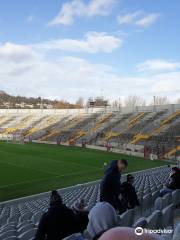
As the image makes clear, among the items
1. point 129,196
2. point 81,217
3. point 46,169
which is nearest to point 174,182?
point 129,196

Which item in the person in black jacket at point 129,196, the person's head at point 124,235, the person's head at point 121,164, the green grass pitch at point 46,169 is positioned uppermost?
the person's head at point 124,235

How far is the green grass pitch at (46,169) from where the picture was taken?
Answer: 69.3 ft

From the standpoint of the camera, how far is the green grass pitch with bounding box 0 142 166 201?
21125 millimetres

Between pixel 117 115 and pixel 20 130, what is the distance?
717 inches

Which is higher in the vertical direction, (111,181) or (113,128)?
(113,128)

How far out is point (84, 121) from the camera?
58344 mm

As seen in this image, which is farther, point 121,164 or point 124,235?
point 121,164

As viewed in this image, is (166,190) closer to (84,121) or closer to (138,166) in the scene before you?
(138,166)

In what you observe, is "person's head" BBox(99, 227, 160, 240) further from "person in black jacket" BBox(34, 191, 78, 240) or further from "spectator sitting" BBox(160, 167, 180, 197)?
"spectator sitting" BBox(160, 167, 180, 197)

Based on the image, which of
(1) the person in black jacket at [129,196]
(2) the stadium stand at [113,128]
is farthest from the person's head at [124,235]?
(2) the stadium stand at [113,128]

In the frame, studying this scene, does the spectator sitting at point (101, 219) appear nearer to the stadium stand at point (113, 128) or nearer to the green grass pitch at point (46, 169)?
the green grass pitch at point (46, 169)

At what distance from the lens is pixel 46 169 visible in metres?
28.0

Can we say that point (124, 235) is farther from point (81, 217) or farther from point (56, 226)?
point (81, 217)

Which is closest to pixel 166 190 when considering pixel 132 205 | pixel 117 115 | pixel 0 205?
pixel 132 205
